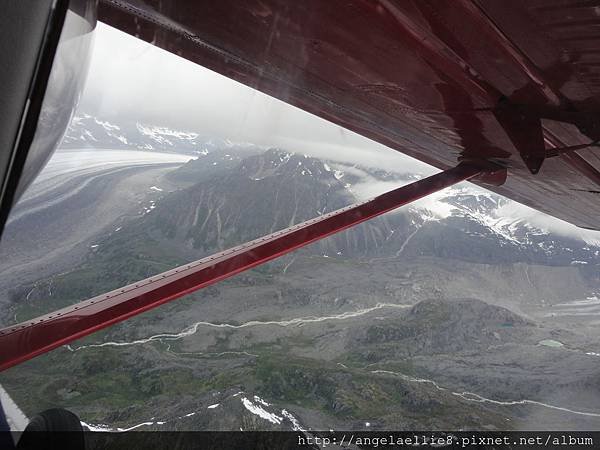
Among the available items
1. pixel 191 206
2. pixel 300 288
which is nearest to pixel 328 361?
pixel 300 288

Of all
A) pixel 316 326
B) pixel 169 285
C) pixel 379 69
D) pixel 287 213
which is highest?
pixel 379 69

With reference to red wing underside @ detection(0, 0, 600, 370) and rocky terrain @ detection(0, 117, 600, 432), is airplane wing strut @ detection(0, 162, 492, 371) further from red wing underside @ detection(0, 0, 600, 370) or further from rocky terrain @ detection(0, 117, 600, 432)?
rocky terrain @ detection(0, 117, 600, 432)

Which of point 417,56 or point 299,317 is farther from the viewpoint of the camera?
point 299,317

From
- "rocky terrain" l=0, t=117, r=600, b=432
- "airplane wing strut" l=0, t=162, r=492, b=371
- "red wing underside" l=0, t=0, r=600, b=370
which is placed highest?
"red wing underside" l=0, t=0, r=600, b=370

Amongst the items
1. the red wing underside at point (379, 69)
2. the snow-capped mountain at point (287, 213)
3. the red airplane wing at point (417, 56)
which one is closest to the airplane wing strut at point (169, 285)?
the red wing underside at point (379, 69)

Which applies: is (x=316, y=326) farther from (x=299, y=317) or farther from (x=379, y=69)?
(x=379, y=69)

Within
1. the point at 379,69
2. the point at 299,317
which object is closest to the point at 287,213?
the point at 299,317

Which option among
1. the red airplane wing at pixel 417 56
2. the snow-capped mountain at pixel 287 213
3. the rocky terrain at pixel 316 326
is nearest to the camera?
the red airplane wing at pixel 417 56

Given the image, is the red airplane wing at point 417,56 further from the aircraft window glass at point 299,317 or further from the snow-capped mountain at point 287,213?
the snow-capped mountain at point 287,213

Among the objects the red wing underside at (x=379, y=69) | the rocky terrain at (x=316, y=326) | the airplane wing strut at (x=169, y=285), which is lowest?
the rocky terrain at (x=316, y=326)

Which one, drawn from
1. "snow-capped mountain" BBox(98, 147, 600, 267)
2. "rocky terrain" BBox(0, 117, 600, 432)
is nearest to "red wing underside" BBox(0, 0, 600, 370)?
"rocky terrain" BBox(0, 117, 600, 432)

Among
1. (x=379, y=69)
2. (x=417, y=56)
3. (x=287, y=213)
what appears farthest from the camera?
(x=287, y=213)
